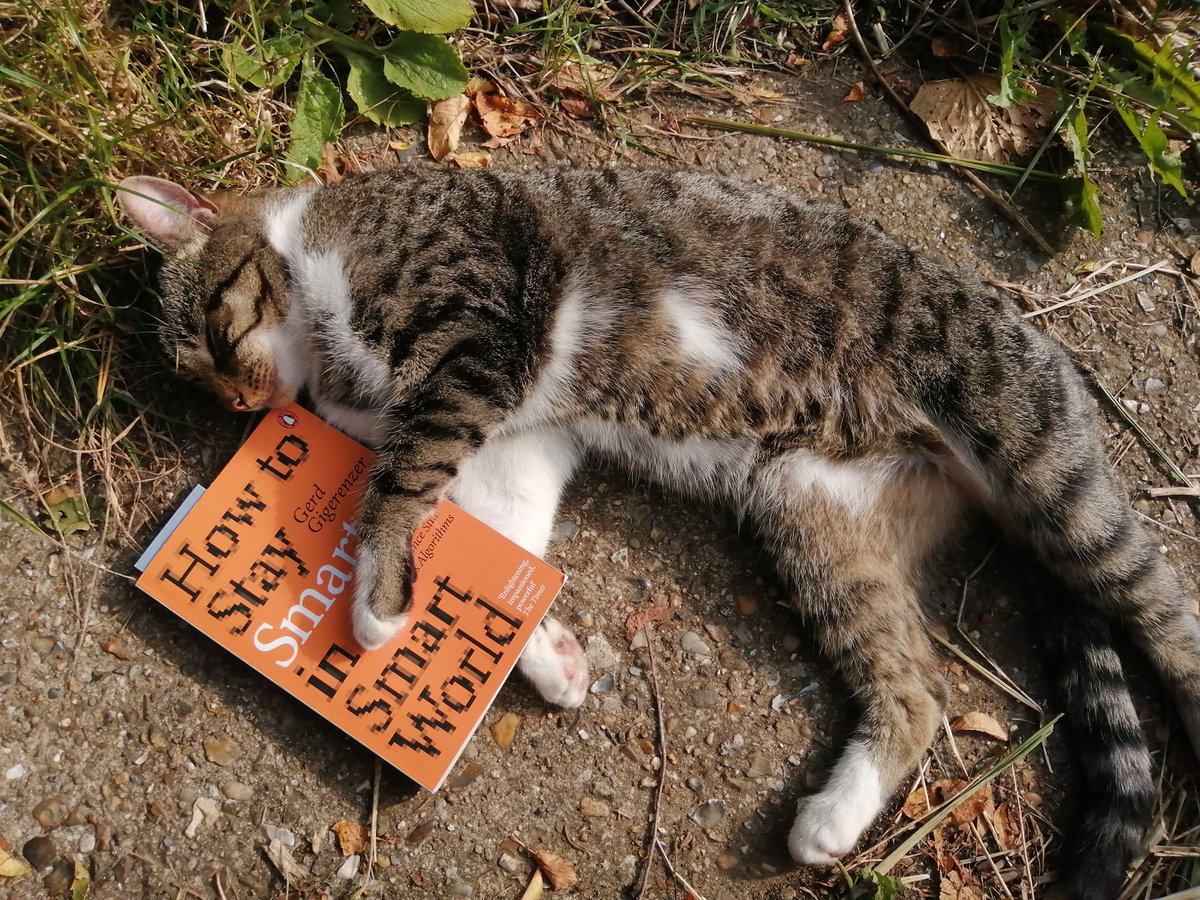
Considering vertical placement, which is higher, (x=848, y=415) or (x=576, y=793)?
(x=848, y=415)

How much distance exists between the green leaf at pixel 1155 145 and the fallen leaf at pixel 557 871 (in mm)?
2968

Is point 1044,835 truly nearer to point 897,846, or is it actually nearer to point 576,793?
point 897,846

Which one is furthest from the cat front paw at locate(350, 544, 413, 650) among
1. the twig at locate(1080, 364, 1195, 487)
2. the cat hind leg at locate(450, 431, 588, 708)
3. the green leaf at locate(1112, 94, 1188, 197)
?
the green leaf at locate(1112, 94, 1188, 197)

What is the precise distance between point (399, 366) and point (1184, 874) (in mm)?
2685

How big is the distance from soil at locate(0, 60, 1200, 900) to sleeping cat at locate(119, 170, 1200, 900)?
13 cm

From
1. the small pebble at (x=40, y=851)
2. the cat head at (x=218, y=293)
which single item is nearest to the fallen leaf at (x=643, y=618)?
the cat head at (x=218, y=293)

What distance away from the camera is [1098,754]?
8.04ft

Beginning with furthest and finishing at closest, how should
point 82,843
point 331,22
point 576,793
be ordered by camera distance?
point 331,22
point 576,793
point 82,843

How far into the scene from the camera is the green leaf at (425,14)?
2686 mm

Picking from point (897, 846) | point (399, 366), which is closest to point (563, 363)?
point (399, 366)

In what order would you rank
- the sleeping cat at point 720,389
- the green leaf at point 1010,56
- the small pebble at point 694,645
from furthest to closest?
the green leaf at point 1010,56
the small pebble at point 694,645
the sleeping cat at point 720,389

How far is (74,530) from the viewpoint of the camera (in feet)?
8.41

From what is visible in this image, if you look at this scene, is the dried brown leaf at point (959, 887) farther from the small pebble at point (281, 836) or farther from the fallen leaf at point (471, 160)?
the fallen leaf at point (471, 160)

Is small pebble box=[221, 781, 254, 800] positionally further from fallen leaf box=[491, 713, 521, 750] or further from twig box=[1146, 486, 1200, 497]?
twig box=[1146, 486, 1200, 497]
